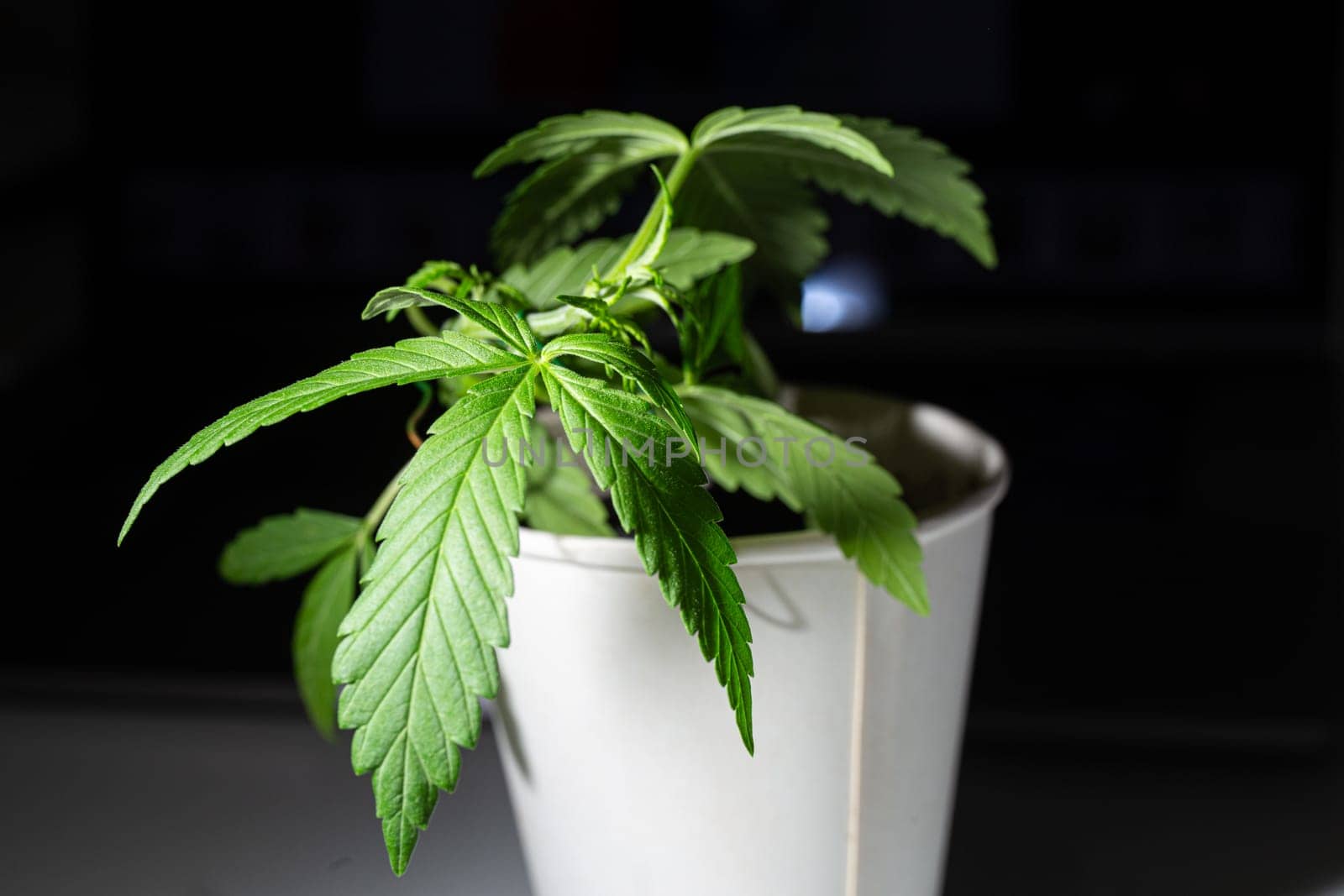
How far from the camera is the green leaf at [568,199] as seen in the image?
1.15ft

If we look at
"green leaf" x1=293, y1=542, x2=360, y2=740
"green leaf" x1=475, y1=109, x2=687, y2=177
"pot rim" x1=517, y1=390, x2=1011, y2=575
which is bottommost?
"green leaf" x1=293, y1=542, x2=360, y2=740

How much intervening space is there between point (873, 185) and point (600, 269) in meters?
0.08

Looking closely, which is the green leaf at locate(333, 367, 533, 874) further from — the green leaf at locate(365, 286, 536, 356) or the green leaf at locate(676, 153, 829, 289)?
the green leaf at locate(676, 153, 829, 289)

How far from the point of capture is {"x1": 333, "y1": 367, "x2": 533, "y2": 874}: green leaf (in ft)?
0.79

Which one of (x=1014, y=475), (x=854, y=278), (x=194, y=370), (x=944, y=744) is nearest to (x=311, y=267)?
(x=194, y=370)

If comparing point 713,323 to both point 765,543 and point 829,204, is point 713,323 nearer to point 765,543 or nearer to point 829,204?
point 765,543

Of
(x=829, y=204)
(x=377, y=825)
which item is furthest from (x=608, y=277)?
(x=829, y=204)

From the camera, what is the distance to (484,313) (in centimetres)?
26

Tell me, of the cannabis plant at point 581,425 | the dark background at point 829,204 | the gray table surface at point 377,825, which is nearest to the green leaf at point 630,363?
the cannabis plant at point 581,425

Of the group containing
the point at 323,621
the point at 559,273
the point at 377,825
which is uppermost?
the point at 559,273

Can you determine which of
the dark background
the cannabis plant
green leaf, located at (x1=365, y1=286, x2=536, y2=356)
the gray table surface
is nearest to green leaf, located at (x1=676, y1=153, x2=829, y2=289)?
the cannabis plant

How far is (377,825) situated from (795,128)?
0.30 meters

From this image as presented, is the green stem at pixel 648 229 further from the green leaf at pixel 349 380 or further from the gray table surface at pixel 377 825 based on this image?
the gray table surface at pixel 377 825

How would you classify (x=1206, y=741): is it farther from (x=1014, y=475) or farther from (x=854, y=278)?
(x=854, y=278)
